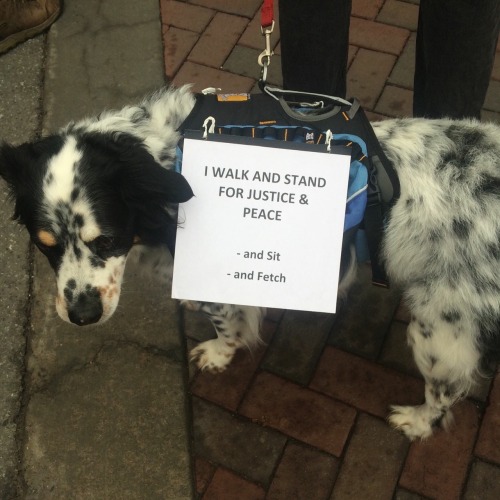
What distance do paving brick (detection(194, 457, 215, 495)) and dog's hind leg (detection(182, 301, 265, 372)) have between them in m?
0.43

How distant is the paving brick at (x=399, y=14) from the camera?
12.8 ft

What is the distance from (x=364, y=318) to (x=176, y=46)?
2366 mm

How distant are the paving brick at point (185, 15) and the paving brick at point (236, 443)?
274 centimetres

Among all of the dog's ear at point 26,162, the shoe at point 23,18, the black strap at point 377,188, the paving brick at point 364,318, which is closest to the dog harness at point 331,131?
the black strap at point 377,188

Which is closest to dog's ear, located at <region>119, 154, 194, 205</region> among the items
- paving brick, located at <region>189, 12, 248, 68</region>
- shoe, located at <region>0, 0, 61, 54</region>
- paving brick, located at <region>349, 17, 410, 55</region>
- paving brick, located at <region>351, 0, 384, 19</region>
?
paving brick, located at <region>189, 12, 248, 68</region>

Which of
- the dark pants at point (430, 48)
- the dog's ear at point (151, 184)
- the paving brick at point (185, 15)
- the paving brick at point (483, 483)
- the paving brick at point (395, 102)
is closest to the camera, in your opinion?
the dog's ear at point (151, 184)

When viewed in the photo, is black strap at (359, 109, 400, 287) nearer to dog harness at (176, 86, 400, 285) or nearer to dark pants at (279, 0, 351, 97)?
dog harness at (176, 86, 400, 285)

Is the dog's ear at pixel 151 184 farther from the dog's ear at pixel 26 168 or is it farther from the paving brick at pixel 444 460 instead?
the paving brick at pixel 444 460

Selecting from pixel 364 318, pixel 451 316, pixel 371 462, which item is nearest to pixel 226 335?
pixel 364 318

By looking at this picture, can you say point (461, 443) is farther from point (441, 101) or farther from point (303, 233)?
point (441, 101)

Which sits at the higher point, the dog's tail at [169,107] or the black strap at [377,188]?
the dog's tail at [169,107]

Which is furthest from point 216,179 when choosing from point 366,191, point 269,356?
point 269,356

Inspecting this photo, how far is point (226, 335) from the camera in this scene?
2623 millimetres

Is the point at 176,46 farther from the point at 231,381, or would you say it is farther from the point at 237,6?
the point at 231,381
